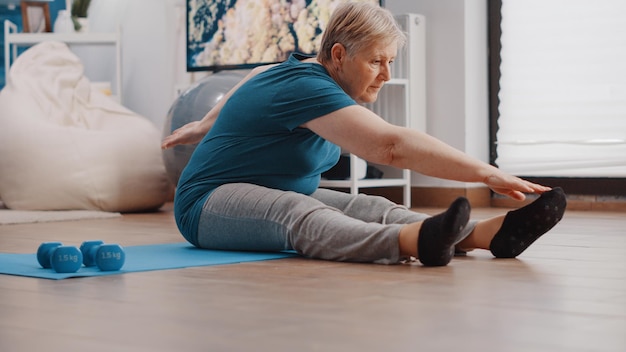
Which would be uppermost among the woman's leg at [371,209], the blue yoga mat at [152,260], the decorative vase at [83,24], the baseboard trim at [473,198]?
the decorative vase at [83,24]

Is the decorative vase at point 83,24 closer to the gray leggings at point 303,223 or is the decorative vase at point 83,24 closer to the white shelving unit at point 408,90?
the white shelving unit at point 408,90

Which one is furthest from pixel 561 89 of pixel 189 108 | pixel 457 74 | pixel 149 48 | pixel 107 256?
pixel 107 256

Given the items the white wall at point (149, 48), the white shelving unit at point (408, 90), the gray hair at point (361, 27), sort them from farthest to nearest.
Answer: the white wall at point (149, 48), the white shelving unit at point (408, 90), the gray hair at point (361, 27)

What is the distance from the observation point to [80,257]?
1.97 m

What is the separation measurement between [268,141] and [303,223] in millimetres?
235

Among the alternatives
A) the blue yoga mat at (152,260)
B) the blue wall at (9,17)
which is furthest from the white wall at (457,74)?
the blue wall at (9,17)

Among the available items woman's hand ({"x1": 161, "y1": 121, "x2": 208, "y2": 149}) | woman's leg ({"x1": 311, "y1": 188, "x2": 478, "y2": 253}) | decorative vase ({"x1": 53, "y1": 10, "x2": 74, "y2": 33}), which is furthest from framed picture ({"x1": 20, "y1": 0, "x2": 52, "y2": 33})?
woman's leg ({"x1": 311, "y1": 188, "x2": 478, "y2": 253})

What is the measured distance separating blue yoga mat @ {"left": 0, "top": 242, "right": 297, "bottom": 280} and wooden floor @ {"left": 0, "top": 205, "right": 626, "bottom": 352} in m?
0.05

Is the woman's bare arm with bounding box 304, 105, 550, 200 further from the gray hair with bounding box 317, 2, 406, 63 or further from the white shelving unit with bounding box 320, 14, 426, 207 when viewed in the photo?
the white shelving unit with bounding box 320, 14, 426, 207

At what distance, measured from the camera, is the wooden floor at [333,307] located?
1.21m

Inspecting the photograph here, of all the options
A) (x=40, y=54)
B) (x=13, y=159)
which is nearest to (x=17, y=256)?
(x=13, y=159)

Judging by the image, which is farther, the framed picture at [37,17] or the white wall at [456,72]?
the framed picture at [37,17]

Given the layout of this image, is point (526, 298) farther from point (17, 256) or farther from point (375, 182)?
point (375, 182)

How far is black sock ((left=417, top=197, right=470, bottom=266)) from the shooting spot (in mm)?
1811
